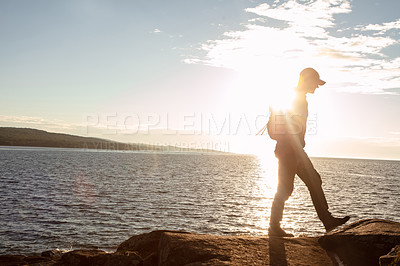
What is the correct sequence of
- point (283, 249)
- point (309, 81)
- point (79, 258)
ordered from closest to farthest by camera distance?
point (283, 249)
point (309, 81)
point (79, 258)

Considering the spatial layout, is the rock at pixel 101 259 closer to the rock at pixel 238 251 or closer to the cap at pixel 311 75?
the rock at pixel 238 251

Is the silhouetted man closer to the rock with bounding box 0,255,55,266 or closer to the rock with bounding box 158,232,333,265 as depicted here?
the rock with bounding box 158,232,333,265

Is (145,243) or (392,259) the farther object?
(145,243)

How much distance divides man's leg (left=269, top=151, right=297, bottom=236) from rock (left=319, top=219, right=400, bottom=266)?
0.93 metres

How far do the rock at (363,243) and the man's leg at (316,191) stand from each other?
37 cm

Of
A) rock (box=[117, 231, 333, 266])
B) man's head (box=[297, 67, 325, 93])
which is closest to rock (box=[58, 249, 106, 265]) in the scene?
rock (box=[117, 231, 333, 266])

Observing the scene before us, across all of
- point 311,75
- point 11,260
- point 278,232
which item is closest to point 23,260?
point 11,260

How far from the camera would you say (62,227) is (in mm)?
18141

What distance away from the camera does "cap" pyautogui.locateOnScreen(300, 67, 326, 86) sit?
22.1ft

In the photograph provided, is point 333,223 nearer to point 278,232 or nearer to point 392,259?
point 278,232

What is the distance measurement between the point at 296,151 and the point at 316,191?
916 mm

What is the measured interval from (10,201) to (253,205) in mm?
19483

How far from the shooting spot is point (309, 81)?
265 inches

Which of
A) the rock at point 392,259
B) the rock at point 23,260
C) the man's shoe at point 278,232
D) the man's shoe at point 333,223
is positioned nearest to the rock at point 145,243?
the man's shoe at point 278,232
